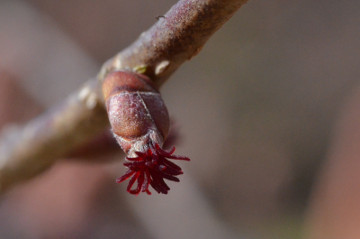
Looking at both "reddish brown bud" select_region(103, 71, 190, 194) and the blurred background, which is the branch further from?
the blurred background

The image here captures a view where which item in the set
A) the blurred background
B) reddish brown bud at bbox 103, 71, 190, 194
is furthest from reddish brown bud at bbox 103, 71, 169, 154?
the blurred background

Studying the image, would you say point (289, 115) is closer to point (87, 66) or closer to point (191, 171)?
point (191, 171)

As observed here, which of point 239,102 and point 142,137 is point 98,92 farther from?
point 239,102

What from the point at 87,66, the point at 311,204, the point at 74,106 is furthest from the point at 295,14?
the point at 74,106

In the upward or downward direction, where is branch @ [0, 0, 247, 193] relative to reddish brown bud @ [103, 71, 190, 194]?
upward

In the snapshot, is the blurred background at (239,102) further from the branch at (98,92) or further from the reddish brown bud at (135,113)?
the reddish brown bud at (135,113)

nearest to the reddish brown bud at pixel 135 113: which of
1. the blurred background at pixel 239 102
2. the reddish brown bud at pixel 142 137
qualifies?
the reddish brown bud at pixel 142 137
